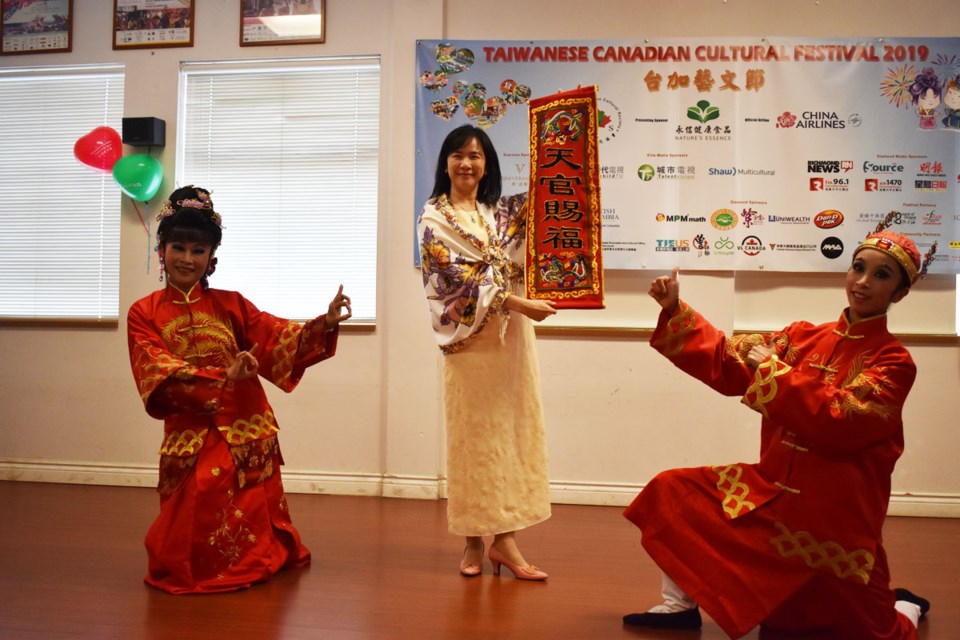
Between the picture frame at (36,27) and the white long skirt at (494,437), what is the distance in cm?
Answer: 340

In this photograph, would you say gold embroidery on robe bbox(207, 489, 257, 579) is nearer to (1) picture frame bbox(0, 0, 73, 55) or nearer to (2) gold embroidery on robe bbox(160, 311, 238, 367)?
(2) gold embroidery on robe bbox(160, 311, 238, 367)

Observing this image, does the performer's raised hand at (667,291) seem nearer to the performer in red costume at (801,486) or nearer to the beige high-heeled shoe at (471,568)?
the performer in red costume at (801,486)

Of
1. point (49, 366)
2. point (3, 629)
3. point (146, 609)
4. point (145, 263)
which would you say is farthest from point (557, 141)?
point (49, 366)

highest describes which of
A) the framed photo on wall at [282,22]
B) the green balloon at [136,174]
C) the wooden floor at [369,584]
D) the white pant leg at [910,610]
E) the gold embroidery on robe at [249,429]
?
the framed photo on wall at [282,22]

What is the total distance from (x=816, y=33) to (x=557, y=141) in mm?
2243

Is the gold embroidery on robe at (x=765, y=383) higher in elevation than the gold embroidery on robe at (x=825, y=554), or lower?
higher

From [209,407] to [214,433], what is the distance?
7.3 inches

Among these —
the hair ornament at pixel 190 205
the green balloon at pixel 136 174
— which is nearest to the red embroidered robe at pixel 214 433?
the hair ornament at pixel 190 205

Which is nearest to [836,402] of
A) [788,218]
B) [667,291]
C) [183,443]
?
[667,291]

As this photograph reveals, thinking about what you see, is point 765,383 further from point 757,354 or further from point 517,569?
point 517,569

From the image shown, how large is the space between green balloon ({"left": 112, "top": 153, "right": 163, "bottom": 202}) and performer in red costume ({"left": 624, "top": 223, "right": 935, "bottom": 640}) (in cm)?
330

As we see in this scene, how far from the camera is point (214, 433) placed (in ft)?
9.59

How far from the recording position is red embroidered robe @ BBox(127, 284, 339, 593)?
2775 millimetres

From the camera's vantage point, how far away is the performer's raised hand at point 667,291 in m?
2.29
